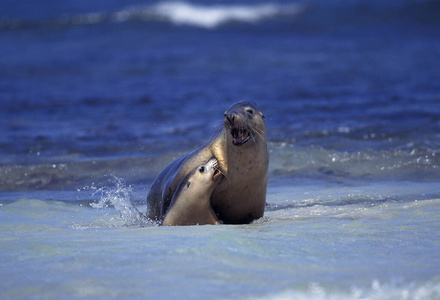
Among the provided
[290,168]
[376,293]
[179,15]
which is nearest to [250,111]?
[376,293]

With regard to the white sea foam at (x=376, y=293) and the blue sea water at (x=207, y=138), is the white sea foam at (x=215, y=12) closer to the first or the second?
the blue sea water at (x=207, y=138)

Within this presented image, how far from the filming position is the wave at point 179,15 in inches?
1346

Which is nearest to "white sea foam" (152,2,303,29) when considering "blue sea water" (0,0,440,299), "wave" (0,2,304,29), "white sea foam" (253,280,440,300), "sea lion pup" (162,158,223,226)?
"wave" (0,2,304,29)

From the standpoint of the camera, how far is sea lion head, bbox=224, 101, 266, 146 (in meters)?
5.45

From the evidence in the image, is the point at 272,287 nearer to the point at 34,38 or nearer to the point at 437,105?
the point at 437,105

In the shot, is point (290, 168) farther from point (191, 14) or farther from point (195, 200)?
point (191, 14)

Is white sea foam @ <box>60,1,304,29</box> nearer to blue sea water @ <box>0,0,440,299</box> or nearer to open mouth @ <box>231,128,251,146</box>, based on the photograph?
blue sea water @ <box>0,0,440,299</box>

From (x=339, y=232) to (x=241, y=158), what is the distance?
3.54 ft

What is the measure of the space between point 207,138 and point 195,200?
625 centimetres

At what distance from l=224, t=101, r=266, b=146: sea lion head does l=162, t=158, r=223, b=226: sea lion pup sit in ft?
1.10

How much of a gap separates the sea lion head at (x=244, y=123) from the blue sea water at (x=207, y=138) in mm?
674

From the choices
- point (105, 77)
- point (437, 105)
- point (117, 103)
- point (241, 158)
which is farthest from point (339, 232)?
point (105, 77)

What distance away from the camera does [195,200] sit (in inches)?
220

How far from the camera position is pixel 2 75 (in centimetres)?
2309
